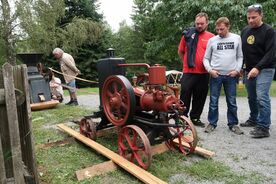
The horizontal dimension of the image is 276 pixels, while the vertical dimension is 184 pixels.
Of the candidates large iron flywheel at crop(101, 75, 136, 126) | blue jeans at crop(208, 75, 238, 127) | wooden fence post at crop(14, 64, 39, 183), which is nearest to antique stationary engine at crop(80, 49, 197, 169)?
large iron flywheel at crop(101, 75, 136, 126)

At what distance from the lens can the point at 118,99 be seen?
411 cm

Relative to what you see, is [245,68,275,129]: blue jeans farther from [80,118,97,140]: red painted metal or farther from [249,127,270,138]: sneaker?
[80,118,97,140]: red painted metal

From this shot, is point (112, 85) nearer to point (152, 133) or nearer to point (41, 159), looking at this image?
point (152, 133)

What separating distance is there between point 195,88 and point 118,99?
5.99ft

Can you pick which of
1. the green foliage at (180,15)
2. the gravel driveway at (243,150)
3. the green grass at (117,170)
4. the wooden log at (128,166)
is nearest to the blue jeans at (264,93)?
the gravel driveway at (243,150)

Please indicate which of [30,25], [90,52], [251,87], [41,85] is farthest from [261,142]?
[90,52]

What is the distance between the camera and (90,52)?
2258 centimetres

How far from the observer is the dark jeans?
5.42 meters

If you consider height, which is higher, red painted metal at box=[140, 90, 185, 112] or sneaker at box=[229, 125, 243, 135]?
red painted metal at box=[140, 90, 185, 112]

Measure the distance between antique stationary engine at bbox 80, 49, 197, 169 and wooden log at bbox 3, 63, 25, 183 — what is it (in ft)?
4.26

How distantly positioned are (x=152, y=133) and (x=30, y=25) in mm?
15896

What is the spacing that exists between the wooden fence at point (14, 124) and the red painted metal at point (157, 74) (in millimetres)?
1460

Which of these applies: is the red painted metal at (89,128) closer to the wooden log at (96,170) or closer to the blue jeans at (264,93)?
the wooden log at (96,170)

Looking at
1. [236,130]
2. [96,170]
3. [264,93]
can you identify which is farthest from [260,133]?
[96,170]
